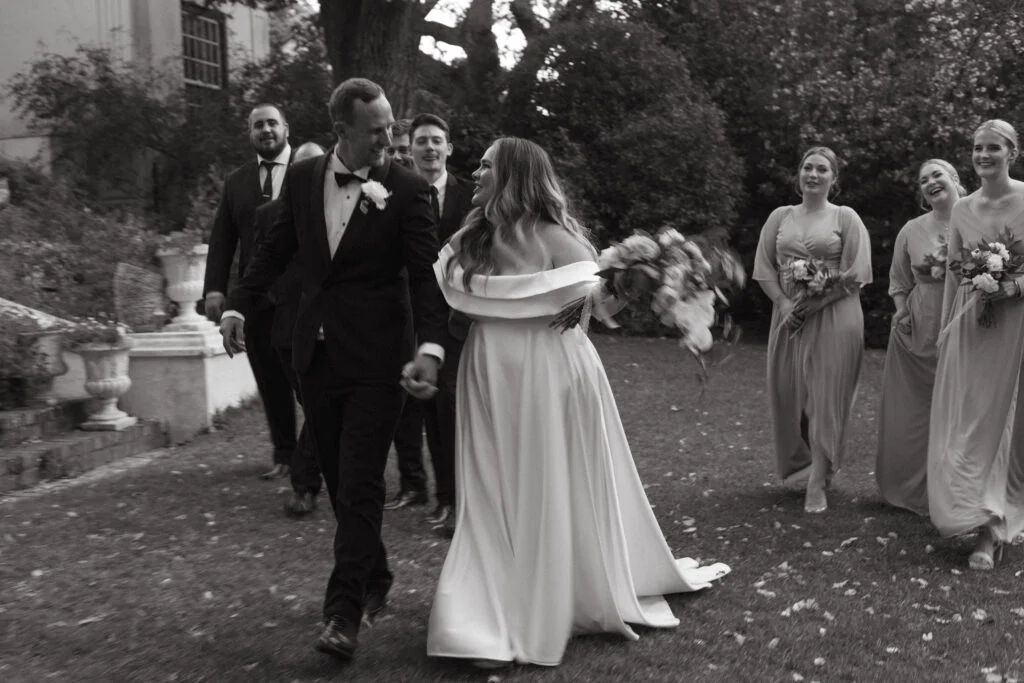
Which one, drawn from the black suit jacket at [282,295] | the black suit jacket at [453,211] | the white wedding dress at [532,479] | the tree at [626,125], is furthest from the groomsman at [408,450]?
the tree at [626,125]

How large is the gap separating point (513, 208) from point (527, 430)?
956 millimetres

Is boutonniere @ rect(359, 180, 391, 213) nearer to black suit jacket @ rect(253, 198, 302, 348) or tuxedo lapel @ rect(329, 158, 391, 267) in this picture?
tuxedo lapel @ rect(329, 158, 391, 267)

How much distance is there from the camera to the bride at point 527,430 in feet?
16.3

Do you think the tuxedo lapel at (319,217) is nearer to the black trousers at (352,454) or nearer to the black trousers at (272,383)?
the black trousers at (352,454)

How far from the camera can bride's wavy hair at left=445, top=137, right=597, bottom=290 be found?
5.06 m

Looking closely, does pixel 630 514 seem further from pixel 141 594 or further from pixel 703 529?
pixel 141 594

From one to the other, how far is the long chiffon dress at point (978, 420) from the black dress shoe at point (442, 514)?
2810 millimetres

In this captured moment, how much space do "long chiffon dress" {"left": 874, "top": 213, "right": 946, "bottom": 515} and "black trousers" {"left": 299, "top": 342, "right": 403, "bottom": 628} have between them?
4295mm

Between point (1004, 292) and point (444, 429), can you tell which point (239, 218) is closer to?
point (444, 429)

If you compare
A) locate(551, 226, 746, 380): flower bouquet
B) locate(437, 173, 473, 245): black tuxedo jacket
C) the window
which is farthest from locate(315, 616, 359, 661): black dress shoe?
the window

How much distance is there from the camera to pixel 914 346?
26.4 ft

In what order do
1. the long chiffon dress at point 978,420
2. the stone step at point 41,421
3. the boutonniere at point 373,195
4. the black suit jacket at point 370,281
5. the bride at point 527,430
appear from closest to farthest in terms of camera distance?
the boutonniere at point 373,195
the black suit jacket at point 370,281
the bride at point 527,430
the long chiffon dress at point 978,420
the stone step at point 41,421

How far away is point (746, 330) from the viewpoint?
21.4 meters

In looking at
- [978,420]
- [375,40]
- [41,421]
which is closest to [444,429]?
[978,420]
